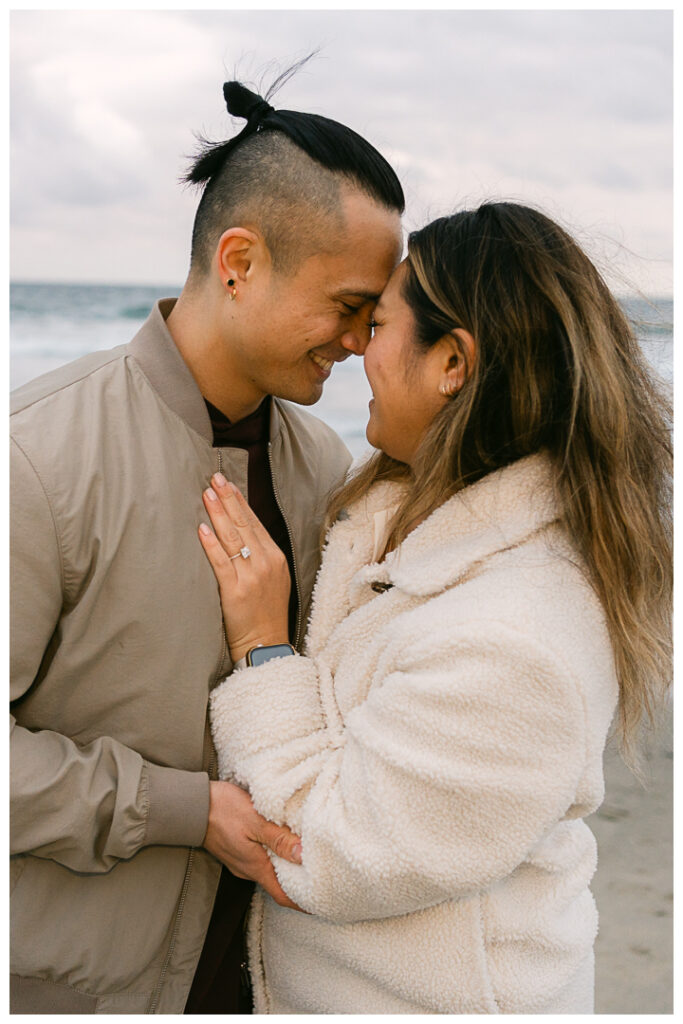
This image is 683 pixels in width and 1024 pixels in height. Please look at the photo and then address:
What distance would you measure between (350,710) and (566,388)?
0.76m

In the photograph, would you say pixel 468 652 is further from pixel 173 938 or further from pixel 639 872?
pixel 639 872

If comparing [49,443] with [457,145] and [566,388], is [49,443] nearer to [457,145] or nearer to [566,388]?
[566,388]

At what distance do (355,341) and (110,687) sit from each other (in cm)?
99

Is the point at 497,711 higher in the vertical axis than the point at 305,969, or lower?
higher

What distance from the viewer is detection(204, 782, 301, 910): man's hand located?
69.6 inches

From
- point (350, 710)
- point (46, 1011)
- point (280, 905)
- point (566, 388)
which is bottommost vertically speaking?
point (46, 1011)

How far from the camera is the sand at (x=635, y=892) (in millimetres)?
3463

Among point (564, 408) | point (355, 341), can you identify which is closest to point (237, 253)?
point (355, 341)

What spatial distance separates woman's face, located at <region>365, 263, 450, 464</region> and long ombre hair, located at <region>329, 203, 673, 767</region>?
31mm

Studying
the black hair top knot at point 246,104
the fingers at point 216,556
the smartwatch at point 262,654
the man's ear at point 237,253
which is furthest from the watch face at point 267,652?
the black hair top knot at point 246,104

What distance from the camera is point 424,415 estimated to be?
1972 millimetres

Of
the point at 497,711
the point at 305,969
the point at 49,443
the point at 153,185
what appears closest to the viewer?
the point at 497,711

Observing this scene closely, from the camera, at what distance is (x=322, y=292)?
83.0 inches

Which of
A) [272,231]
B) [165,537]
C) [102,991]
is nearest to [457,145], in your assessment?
[272,231]
